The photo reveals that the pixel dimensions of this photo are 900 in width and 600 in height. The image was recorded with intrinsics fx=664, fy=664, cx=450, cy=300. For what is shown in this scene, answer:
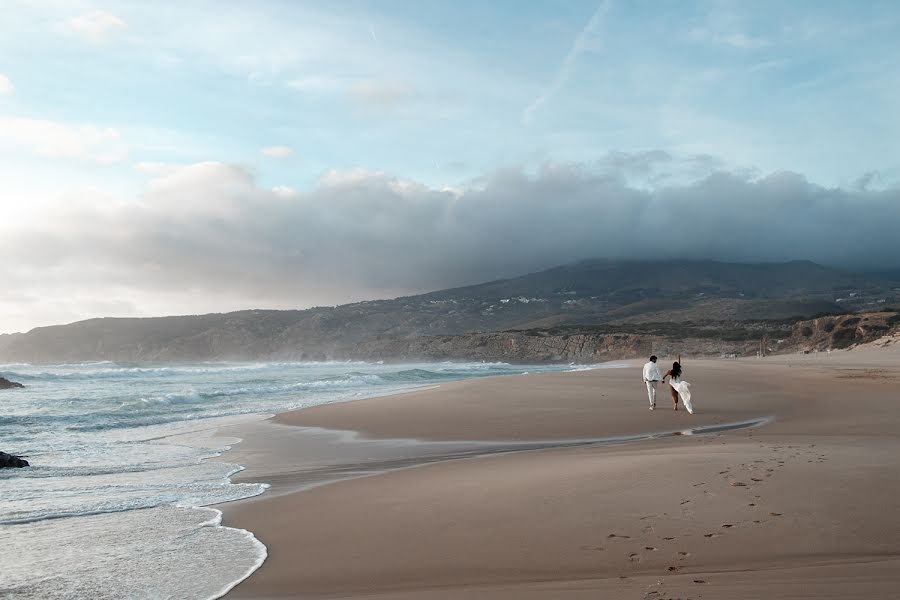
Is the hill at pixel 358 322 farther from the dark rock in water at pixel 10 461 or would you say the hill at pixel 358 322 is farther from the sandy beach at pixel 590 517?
the sandy beach at pixel 590 517

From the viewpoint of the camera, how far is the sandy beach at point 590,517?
14.9ft

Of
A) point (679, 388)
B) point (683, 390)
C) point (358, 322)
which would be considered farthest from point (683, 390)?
point (358, 322)

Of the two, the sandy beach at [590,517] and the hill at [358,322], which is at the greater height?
the hill at [358,322]

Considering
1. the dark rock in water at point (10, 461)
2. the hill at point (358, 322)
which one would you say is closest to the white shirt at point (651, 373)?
the dark rock in water at point (10, 461)

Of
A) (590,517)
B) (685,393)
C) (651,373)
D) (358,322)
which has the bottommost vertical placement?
(685,393)

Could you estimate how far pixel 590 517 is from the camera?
5969 millimetres

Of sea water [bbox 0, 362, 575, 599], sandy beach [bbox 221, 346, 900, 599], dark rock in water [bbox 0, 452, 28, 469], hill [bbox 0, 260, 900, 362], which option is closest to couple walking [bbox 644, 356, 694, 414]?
sandy beach [bbox 221, 346, 900, 599]

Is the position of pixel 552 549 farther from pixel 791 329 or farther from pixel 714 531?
pixel 791 329

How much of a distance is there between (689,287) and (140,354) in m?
150

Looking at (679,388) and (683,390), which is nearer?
(683,390)

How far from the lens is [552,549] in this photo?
5301 millimetres

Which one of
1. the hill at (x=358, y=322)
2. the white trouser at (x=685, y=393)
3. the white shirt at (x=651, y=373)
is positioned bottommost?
the white trouser at (x=685, y=393)

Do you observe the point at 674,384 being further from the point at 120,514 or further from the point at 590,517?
the point at 120,514

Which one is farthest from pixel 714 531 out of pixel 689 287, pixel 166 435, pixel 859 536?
pixel 689 287
